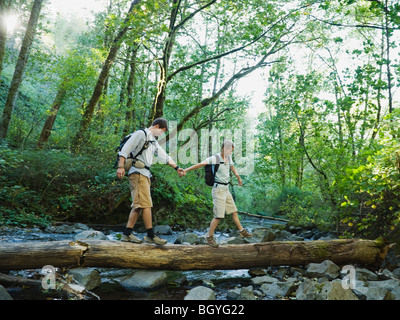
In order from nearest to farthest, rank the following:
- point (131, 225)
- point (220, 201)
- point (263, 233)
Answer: point (131, 225) < point (220, 201) < point (263, 233)

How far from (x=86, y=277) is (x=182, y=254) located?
1696 millimetres

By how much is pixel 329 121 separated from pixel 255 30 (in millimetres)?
5537

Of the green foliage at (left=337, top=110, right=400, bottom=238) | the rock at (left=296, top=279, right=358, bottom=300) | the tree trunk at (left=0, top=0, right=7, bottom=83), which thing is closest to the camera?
the rock at (left=296, top=279, right=358, bottom=300)

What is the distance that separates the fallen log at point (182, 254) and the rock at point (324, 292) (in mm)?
1134

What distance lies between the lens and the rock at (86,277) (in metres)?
4.71

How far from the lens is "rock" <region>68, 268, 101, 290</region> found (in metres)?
4.71

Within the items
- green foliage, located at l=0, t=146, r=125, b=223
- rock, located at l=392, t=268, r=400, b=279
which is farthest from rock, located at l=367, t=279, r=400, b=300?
green foliage, located at l=0, t=146, r=125, b=223

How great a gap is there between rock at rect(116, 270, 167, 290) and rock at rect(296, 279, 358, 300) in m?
2.41

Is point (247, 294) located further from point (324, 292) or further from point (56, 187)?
point (56, 187)

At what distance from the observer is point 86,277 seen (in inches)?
187

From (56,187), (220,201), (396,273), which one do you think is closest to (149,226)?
(220,201)

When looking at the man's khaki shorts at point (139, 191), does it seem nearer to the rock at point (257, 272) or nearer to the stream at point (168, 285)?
the stream at point (168, 285)

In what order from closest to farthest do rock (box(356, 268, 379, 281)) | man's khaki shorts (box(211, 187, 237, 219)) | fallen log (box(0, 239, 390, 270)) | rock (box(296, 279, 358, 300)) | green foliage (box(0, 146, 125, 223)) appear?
rock (box(296, 279, 358, 300)) → fallen log (box(0, 239, 390, 270)) → rock (box(356, 268, 379, 281)) → man's khaki shorts (box(211, 187, 237, 219)) → green foliage (box(0, 146, 125, 223))

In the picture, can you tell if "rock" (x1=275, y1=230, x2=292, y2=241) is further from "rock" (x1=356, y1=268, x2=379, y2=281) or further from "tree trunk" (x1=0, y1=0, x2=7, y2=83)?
"tree trunk" (x1=0, y1=0, x2=7, y2=83)
